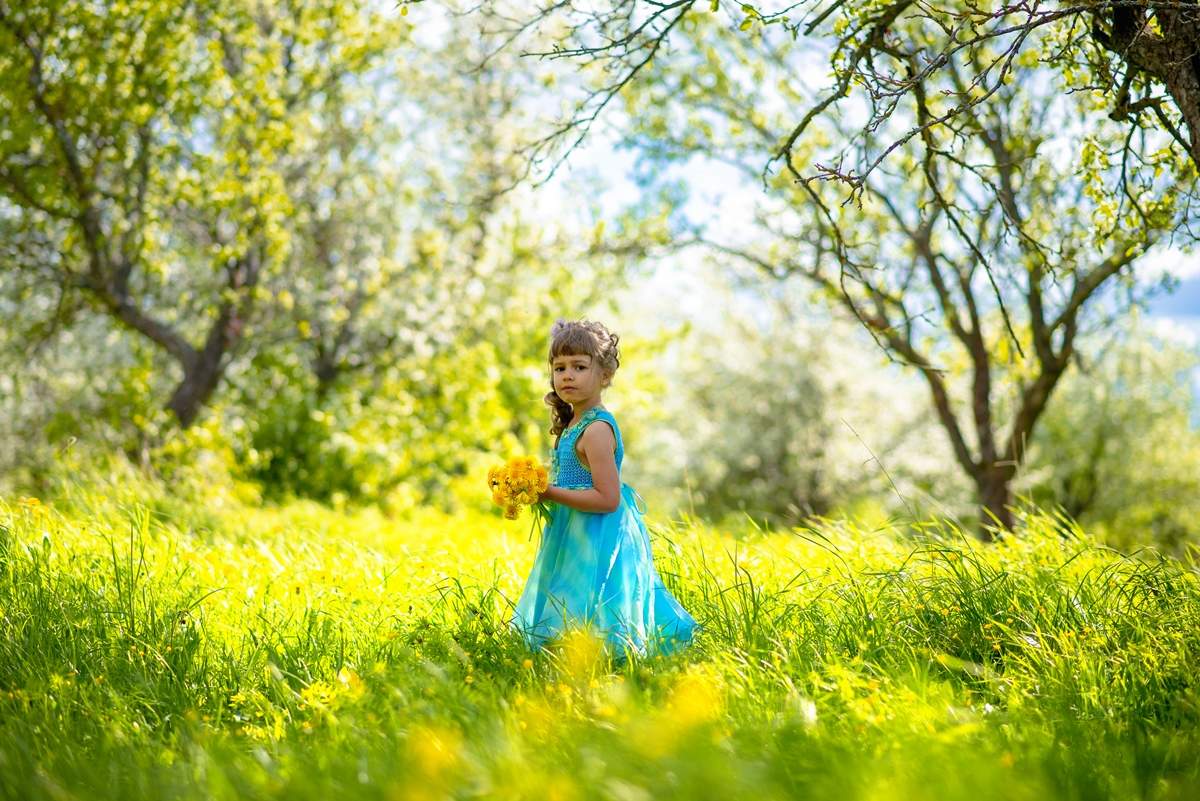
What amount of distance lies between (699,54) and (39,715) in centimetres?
758

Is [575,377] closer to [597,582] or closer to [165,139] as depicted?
[597,582]

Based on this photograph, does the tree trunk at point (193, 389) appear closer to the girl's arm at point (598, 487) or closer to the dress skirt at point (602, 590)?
the dress skirt at point (602, 590)

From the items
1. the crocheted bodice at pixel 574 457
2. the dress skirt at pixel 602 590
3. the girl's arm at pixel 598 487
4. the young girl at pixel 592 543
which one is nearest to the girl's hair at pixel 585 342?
the young girl at pixel 592 543

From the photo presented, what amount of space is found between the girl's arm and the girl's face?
193 millimetres

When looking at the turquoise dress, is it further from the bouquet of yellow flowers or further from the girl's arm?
the bouquet of yellow flowers

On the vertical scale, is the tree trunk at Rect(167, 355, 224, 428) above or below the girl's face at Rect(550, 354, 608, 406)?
below

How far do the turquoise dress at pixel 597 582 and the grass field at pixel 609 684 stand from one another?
0.16 metres

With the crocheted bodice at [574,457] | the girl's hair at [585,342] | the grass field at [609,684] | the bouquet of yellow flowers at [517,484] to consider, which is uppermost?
the girl's hair at [585,342]

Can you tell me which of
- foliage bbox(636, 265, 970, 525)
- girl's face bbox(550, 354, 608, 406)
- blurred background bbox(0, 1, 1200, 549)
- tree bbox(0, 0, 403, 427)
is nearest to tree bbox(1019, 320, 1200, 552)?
blurred background bbox(0, 1, 1200, 549)

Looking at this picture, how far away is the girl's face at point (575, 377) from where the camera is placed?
3.67 metres

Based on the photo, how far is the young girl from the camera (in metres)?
3.48

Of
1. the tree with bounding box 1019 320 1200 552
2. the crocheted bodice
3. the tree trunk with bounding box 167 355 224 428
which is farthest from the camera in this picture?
the tree with bounding box 1019 320 1200 552

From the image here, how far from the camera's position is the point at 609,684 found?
297cm

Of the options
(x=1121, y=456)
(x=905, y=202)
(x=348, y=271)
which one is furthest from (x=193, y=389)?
(x=1121, y=456)
